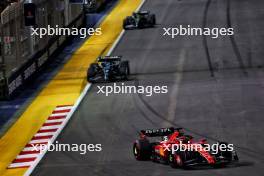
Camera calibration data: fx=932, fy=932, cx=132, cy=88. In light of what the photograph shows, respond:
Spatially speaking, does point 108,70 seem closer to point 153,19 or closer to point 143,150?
point 143,150

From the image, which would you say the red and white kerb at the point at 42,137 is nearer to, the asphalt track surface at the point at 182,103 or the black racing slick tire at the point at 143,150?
the asphalt track surface at the point at 182,103

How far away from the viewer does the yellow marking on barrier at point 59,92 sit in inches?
1355

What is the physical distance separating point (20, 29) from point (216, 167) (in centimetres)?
2216

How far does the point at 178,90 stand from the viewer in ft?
137

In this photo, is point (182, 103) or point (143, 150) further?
point (182, 103)

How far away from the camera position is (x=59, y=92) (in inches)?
1706

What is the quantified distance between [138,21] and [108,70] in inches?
613

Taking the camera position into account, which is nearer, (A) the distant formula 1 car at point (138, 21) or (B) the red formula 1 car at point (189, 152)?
(B) the red formula 1 car at point (189, 152)

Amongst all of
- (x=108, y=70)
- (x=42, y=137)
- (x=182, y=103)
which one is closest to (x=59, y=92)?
(x=108, y=70)

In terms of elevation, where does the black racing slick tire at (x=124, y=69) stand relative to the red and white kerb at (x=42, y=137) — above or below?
above

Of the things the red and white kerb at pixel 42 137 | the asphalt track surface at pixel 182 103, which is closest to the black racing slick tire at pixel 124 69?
the asphalt track surface at pixel 182 103

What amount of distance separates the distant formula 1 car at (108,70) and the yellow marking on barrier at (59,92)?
732 millimetres

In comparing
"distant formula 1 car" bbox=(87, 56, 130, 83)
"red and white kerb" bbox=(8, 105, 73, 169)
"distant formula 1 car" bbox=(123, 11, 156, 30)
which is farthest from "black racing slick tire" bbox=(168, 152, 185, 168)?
"distant formula 1 car" bbox=(123, 11, 156, 30)

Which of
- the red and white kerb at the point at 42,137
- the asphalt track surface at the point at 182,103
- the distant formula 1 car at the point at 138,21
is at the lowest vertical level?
the red and white kerb at the point at 42,137
